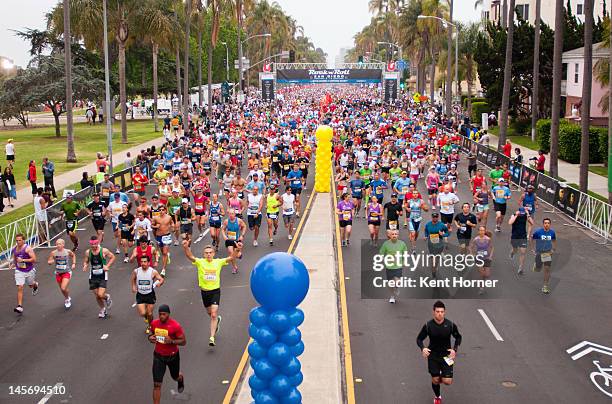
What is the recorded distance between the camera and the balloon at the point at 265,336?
32.7 ft

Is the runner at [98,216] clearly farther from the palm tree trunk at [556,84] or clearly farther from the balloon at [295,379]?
the palm tree trunk at [556,84]

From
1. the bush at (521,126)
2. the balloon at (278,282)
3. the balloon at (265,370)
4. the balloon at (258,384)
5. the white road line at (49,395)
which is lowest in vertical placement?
the white road line at (49,395)

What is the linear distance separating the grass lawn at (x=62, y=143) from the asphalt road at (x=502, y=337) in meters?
24.0

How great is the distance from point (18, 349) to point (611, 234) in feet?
54.1

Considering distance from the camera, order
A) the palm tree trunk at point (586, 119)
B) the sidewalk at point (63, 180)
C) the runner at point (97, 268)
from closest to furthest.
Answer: the runner at point (97, 268) < the palm tree trunk at point (586, 119) < the sidewalk at point (63, 180)

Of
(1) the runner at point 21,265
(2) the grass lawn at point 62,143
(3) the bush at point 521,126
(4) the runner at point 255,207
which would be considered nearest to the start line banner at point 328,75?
(2) the grass lawn at point 62,143

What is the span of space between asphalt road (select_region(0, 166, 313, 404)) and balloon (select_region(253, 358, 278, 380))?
1159 millimetres

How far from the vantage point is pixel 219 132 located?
46750 mm

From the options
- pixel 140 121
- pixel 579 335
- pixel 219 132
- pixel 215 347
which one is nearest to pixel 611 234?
pixel 579 335

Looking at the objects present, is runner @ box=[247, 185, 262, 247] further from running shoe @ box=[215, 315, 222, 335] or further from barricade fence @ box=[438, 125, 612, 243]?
barricade fence @ box=[438, 125, 612, 243]

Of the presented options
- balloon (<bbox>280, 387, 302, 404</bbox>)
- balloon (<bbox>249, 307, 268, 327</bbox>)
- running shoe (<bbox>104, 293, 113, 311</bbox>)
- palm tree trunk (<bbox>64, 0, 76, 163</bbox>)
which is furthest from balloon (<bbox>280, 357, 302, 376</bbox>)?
palm tree trunk (<bbox>64, 0, 76, 163</bbox>)

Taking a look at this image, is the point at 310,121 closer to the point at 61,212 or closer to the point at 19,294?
the point at 61,212

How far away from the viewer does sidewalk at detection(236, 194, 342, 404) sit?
1083 cm

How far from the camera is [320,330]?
13359mm
